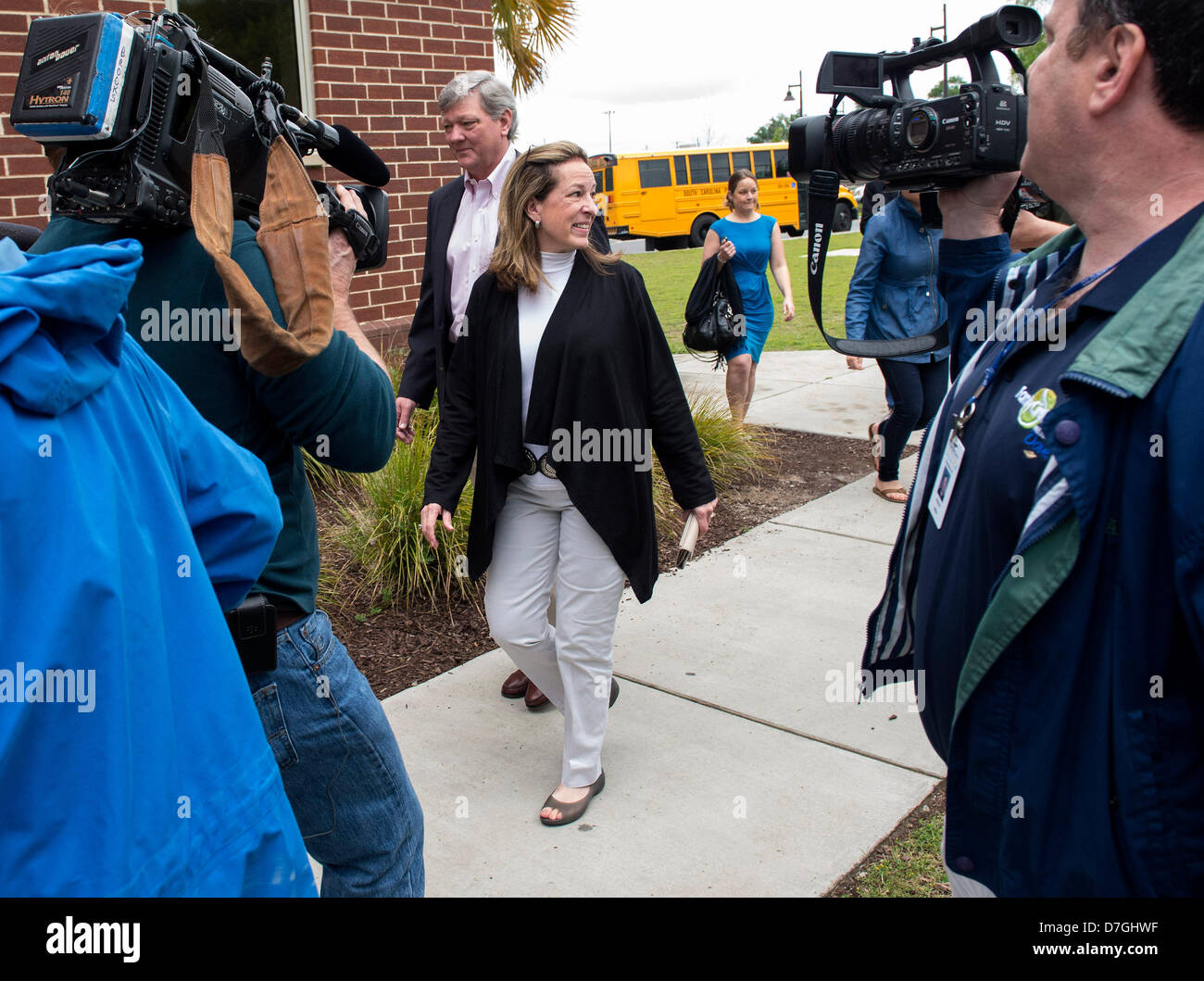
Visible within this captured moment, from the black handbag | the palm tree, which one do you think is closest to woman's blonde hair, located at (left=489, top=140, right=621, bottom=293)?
the black handbag

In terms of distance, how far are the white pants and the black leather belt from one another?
0.07ft

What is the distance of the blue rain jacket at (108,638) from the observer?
39.3 inches

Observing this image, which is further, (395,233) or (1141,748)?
(395,233)

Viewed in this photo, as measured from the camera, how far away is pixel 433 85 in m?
7.28

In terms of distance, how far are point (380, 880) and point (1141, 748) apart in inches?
56.7

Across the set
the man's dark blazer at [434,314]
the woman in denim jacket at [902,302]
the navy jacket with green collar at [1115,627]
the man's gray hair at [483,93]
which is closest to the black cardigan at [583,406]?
the man's dark blazer at [434,314]

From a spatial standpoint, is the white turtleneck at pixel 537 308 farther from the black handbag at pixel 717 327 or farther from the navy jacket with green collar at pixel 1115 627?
the black handbag at pixel 717 327

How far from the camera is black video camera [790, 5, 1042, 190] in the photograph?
2.07m

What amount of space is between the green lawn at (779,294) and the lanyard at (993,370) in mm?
5109

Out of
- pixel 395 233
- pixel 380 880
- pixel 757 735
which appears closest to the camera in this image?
pixel 380 880

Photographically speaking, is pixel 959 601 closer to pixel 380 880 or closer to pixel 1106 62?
pixel 1106 62

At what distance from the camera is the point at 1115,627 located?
133 cm

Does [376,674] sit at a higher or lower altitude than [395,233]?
lower

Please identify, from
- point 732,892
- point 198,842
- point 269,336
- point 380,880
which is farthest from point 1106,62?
point 732,892
